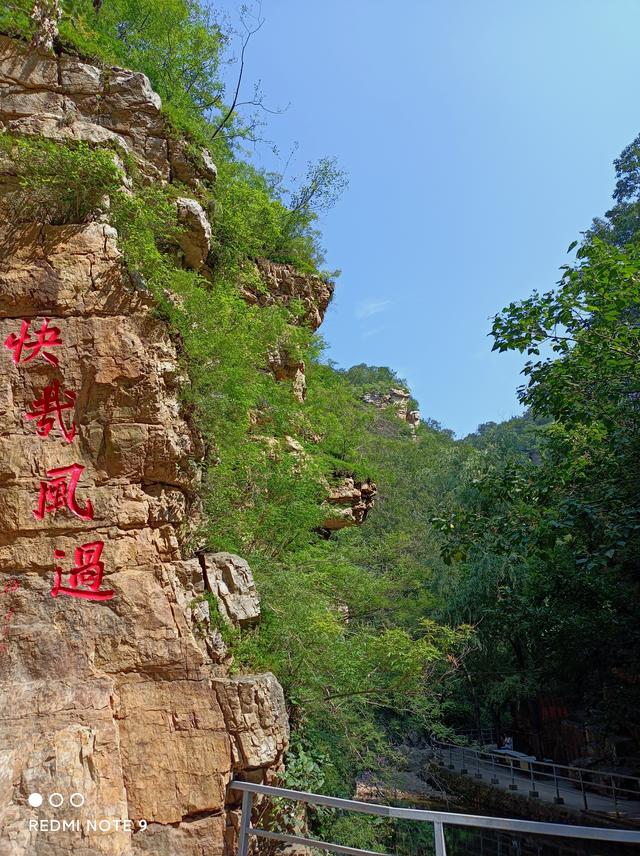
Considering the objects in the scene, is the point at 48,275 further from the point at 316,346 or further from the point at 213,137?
the point at 316,346

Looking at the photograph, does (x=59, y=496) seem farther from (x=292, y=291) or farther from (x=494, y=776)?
(x=494, y=776)

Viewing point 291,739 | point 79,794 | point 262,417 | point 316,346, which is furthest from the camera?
point 316,346

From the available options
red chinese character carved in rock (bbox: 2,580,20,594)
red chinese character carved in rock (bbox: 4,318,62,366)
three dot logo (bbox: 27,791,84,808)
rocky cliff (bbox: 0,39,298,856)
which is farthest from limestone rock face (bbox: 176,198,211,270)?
three dot logo (bbox: 27,791,84,808)

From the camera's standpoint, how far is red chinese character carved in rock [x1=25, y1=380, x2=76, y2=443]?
402 cm

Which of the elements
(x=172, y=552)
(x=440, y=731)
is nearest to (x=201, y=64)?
(x=172, y=552)

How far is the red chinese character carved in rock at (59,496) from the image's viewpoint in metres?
3.87

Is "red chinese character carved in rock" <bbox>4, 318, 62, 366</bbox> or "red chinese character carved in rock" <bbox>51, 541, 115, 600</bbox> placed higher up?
"red chinese character carved in rock" <bbox>4, 318, 62, 366</bbox>

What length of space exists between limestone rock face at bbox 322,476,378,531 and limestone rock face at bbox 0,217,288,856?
455cm

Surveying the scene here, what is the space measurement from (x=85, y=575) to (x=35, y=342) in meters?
1.70

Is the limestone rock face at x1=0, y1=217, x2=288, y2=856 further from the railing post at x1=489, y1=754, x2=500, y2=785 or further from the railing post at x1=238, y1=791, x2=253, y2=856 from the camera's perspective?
the railing post at x1=489, y1=754, x2=500, y2=785

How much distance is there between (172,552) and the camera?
4121 mm

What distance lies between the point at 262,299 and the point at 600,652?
31.0 ft

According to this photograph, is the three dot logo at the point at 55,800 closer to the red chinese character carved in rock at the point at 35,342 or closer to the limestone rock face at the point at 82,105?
the red chinese character carved in rock at the point at 35,342

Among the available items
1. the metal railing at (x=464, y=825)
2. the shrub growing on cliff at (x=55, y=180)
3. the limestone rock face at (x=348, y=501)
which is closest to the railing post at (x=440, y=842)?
the metal railing at (x=464, y=825)
